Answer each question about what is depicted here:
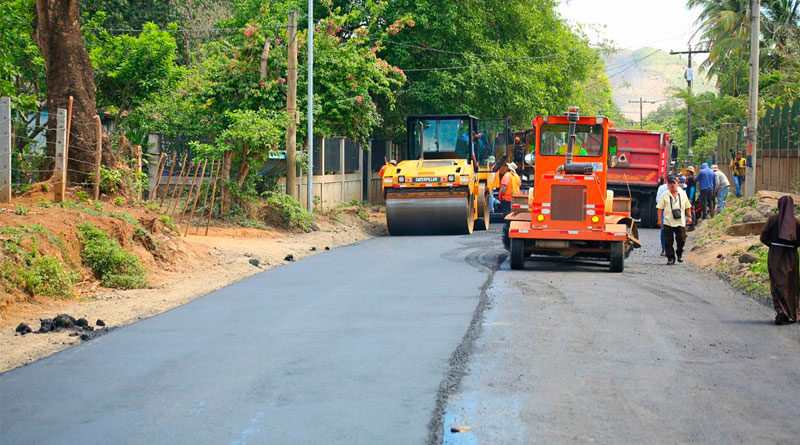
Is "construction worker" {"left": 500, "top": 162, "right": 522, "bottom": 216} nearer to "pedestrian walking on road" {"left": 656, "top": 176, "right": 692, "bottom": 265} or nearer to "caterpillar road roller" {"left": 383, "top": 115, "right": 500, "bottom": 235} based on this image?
"caterpillar road roller" {"left": 383, "top": 115, "right": 500, "bottom": 235}

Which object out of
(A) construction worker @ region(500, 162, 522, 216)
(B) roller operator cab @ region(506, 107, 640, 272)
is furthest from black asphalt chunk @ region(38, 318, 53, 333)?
(A) construction worker @ region(500, 162, 522, 216)

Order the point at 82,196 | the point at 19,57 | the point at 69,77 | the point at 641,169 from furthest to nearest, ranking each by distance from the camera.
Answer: the point at 641,169 → the point at 19,57 → the point at 69,77 → the point at 82,196

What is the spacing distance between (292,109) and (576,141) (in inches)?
365

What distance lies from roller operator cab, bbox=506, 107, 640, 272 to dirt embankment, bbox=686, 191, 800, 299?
74.2 inches

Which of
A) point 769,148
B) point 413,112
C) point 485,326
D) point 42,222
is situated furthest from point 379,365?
point 769,148

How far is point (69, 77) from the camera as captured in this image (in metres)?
17.8

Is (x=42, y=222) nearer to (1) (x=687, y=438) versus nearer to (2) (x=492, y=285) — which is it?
(2) (x=492, y=285)

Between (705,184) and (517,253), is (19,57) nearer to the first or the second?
(517,253)

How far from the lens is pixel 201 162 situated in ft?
81.9

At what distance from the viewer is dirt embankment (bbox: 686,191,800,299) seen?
1541 centimetres

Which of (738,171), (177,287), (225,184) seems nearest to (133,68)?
(225,184)

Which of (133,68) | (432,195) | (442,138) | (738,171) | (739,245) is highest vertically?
(133,68)

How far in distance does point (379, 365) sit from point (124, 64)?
19579 mm

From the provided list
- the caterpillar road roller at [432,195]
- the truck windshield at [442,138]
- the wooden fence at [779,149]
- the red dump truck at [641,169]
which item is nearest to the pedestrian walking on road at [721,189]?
the red dump truck at [641,169]
